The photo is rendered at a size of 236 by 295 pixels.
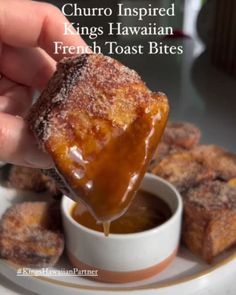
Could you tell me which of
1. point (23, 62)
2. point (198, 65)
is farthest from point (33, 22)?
point (198, 65)

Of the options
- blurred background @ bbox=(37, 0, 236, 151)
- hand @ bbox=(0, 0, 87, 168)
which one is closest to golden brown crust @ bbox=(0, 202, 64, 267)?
hand @ bbox=(0, 0, 87, 168)

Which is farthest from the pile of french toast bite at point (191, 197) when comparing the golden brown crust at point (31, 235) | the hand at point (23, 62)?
the hand at point (23, 62)

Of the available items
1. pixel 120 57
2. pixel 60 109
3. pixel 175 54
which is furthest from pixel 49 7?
pixel 175 54

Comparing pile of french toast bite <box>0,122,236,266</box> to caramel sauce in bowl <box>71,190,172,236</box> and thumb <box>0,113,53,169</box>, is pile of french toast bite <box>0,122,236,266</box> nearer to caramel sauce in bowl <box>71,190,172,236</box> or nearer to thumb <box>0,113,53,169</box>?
caramel sauce in bowl <box>71,190,172,236</box>

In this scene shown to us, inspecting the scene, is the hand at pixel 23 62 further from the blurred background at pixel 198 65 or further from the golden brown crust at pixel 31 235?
the blurred background at pixel 198 65

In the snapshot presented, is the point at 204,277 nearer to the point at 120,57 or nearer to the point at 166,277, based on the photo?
the point at 166,277

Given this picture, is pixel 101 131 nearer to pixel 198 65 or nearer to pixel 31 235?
pixel 31 235
